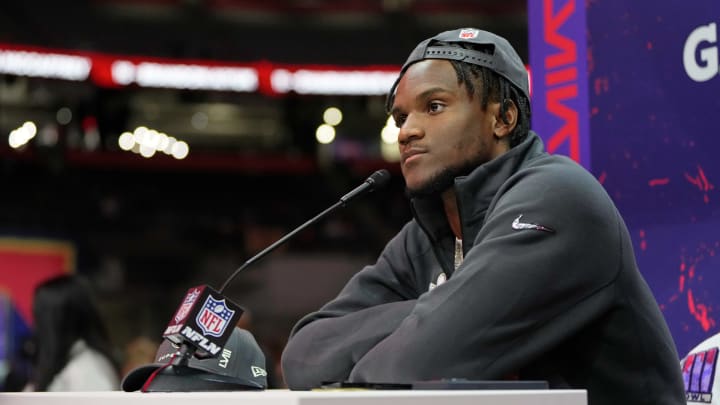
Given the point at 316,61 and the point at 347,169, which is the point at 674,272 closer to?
the point at 347,169

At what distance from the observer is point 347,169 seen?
1297cm

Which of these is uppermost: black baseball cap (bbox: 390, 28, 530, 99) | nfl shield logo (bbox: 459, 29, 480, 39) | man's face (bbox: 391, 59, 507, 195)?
nfl shield logo (bbox: 459, 29, 480, 39)

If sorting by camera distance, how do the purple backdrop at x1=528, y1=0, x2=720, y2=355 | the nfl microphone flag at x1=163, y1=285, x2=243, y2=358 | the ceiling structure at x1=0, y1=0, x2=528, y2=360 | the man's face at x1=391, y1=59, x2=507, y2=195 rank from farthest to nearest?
the ceiling structure at x1=0, y1=0, x2=528, y2=360, the purple backdrop at x1=528, y1=0, x2=720, y2=355, the man's face at x1=391, y1=59, x2=507, y2=195, the nfl microphone flag at x1=163, y1=285, x2=243, y2=358

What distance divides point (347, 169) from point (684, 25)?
35.0 feet

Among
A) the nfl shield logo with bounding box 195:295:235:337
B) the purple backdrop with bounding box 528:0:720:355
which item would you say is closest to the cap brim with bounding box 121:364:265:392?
the nfl shield logo with bounding box 195:295:235:337

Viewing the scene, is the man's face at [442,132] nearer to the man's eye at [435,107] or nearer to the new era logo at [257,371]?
the man's eye at [435,107]

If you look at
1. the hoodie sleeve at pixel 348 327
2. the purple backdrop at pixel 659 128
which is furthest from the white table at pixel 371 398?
the purple backdrop at pixel 659 128

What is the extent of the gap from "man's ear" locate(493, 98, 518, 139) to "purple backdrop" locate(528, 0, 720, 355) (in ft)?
1.93

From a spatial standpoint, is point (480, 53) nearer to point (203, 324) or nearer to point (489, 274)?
point (489, 274)

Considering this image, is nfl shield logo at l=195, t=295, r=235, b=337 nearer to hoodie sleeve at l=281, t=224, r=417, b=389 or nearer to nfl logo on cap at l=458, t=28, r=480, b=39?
hoodie sleeve at l=281, t=224, r=417, b=389

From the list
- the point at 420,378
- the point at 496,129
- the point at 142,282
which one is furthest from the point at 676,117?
the point at 142,282

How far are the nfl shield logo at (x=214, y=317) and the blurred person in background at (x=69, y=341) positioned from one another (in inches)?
101

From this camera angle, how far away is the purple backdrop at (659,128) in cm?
228

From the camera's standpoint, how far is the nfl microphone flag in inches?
57.3
